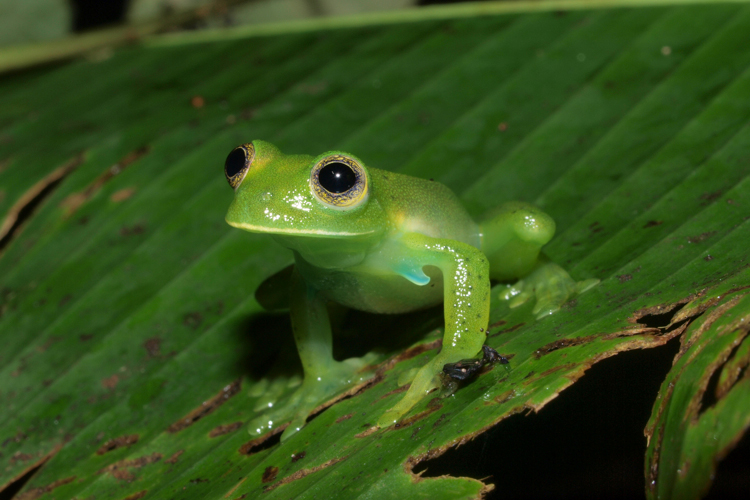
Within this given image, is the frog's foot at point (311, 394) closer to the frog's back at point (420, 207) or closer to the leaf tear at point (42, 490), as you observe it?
the frog's back at point (420, 207)

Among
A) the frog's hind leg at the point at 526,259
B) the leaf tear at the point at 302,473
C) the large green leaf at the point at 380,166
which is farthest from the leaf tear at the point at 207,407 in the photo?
the frog's hind leg at the point at 526,259

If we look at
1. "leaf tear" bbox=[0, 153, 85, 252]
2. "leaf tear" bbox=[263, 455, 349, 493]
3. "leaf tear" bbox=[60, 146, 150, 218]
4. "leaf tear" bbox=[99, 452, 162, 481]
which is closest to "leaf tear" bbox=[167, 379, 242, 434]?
"leaf tear" bbox=[99, 452, 162, 481]

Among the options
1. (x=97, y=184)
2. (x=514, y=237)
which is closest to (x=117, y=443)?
(x=97, y=184)

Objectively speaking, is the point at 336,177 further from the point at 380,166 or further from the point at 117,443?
the point at 117,443

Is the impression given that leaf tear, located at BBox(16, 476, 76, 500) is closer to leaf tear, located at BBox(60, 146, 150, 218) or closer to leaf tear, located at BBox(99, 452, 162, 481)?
leaf tear, located at BBox(99, 452, 162, 481)

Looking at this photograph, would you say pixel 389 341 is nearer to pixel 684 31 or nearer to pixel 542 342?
pixel 542 342

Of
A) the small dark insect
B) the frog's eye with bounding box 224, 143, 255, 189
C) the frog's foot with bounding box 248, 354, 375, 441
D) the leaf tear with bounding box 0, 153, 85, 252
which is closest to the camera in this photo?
the small dark insect
